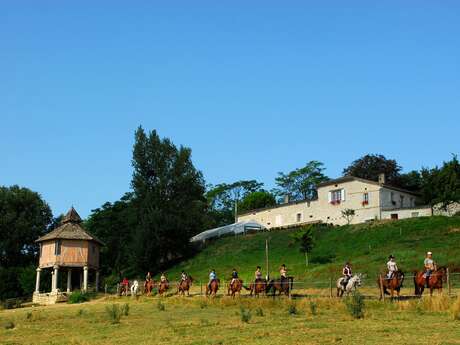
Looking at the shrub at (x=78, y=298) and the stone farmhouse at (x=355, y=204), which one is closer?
the shrub at (x=78, y=298)

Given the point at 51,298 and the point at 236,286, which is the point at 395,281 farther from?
the point at 51,298

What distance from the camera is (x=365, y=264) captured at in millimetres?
49656

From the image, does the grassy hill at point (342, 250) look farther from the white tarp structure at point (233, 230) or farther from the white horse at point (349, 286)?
the white horse at point (349, 286)

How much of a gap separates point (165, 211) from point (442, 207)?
100 ft

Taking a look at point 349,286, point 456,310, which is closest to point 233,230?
point 349,286

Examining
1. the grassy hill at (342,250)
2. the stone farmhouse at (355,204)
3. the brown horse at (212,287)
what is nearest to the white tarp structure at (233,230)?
the stone farmhouse at (355,204)

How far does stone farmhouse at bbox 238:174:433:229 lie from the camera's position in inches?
2899

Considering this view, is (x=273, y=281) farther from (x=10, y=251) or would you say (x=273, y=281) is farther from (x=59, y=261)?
(x=10, y=251)

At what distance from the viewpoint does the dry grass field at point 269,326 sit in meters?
17.3

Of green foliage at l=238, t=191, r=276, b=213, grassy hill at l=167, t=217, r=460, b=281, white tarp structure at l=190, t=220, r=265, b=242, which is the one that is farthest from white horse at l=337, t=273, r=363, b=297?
green foliage at l=238, t=191, r=276, b=213

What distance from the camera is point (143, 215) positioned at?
247 ft

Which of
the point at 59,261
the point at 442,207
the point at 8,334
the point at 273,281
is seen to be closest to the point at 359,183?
the point at 442,207

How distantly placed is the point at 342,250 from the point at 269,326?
137 ft

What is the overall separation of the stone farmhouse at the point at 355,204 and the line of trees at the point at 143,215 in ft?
8.61
